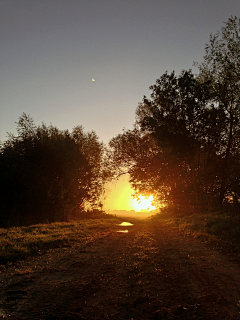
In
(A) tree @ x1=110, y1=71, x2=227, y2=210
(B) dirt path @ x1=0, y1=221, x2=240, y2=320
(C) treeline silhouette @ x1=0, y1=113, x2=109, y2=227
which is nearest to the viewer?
(B) dirt path @ x1=0, y1=221, x2=240, y2=320

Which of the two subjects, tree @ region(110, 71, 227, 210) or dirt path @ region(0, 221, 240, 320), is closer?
dirt path @ region(0, 221, 240, 320)

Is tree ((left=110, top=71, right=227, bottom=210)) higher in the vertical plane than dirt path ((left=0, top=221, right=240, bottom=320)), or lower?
higher

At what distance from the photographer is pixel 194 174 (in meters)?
23.8

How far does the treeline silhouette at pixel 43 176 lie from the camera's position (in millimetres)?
18094

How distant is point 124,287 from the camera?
4.88 m

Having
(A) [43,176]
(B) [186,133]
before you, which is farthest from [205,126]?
(A) [43,176]

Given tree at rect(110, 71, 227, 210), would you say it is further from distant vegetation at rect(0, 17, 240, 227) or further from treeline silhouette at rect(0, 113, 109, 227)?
treeline silhouette at rect(0, 113, 109, 227)

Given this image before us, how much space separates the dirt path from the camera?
3.76 m

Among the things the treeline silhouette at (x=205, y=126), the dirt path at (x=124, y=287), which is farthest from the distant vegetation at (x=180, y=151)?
the dirt path at (x=124, y=287)

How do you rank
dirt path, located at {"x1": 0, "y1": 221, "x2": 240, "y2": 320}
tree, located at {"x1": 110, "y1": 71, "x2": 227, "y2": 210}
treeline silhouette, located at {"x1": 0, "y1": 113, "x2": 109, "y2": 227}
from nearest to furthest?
dirt path, located at {"x1": 0, "y1": 221, "x2": 240, "y2": 320} < treeline silhouette, located at {"x1": 0, "y1": 113, "x2": 109, "y2": 227} < tree, located at {"x1": 110, "y1": 71, "x2": 227, "y2": 210}

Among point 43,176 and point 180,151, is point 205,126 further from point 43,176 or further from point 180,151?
point 43,176

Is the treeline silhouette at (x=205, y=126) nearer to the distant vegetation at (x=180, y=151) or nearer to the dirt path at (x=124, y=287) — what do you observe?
the distant vegetation at (x=180, y=151)

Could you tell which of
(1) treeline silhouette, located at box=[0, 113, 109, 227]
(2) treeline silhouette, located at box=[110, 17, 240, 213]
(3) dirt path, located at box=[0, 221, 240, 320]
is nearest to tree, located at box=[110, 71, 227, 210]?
(2) treeline silhouette, located at box=[110, 17, 240, 213]

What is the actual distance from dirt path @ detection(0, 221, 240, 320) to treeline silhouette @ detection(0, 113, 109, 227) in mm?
11829
